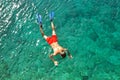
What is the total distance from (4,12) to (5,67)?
7798 millimetres

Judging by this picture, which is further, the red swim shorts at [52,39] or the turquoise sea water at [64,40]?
the red swim shorts at [52,39]

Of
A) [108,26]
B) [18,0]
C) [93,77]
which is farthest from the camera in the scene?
[18,0]

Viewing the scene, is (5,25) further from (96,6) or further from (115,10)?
(115,10)

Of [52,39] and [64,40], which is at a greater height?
[52,39]

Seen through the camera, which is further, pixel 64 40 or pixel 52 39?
pixel 64 40

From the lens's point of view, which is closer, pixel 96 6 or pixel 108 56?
pixel 108 56

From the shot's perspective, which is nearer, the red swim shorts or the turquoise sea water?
the turquoise sea water

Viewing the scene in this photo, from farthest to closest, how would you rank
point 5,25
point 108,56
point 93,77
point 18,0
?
point 18,0 < point 5,25 < point 108,56 < point 93,77

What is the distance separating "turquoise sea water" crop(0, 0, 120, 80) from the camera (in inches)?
854

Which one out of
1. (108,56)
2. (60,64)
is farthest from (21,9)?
(108,56)

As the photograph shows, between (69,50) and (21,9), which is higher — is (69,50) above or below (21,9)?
below

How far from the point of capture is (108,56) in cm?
2245

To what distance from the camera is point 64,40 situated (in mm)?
24219

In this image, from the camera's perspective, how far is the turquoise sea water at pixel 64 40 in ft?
71.2
